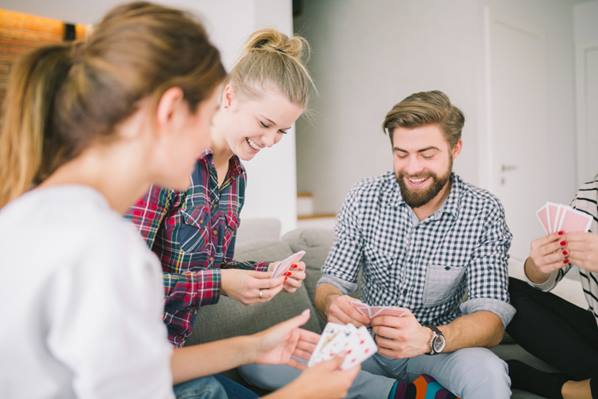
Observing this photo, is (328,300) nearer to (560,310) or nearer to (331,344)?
(331,344)

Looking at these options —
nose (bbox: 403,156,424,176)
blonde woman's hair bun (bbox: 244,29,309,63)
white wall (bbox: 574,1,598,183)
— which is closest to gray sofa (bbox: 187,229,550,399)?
nose (bbox: 403,156,424,176)

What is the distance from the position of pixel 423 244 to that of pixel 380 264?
0.62 ft

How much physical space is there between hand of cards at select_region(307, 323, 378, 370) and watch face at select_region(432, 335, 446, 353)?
416mm

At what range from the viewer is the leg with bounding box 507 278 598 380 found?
170 centimetres

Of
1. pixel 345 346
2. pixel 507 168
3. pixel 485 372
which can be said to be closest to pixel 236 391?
pixel 345 346

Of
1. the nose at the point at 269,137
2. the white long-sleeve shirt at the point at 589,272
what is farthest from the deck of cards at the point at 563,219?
the nose at the point at 269,137

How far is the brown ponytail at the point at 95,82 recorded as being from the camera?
30.9 inches

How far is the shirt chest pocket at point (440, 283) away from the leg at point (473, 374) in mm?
277

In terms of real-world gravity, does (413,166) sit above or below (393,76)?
below

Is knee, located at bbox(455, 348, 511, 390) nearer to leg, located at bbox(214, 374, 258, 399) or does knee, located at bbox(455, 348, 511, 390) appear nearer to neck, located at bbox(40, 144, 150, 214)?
leg, located at bbox(214, 374, 258, 399)

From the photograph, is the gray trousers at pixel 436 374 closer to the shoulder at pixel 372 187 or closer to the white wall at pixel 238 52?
the shoulder at pixel 372 187

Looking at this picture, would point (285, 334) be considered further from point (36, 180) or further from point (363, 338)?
point (36, 180)

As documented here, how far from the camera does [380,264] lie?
1977mm

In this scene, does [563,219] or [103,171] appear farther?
[563,219]
